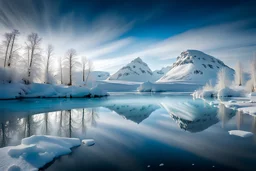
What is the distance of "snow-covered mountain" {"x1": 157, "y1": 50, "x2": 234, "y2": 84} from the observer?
450ft

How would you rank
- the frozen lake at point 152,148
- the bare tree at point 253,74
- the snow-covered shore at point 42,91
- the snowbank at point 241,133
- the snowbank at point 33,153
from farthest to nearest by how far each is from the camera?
1. the bare tree at point 253,74
2. the snow-covered shore at point 42,91
3. the snowbank at point 241,133
4. the frozen lake at point 152,148
5. the snowbank at point 33,153

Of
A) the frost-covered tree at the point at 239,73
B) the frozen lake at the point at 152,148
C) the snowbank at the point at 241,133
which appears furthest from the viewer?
the frost-covered tree at the point at 239,73

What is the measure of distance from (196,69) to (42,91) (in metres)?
142

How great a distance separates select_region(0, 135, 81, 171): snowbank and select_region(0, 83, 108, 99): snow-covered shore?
81.4ft

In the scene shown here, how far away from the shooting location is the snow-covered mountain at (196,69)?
137 meters

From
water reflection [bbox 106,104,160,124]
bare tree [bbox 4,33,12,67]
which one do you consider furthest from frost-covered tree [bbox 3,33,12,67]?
water reflection [bbox 106,104,160,124]

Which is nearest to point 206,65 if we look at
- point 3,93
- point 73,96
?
point 73,96

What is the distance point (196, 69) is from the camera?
150 m

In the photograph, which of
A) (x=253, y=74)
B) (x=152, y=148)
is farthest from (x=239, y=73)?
(x=152, y=148)

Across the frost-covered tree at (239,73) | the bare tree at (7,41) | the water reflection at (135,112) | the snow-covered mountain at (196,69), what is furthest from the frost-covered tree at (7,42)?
the snow-covered mountain at (196,69)

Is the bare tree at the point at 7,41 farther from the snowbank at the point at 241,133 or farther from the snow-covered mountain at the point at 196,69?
the snow-covered mountain at the point at 196,69

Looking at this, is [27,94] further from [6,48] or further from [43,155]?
[43,155]

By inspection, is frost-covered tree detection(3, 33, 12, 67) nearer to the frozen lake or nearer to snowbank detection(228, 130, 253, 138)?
the frozen lake

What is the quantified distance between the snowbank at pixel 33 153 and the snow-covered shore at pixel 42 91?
24820 mm
